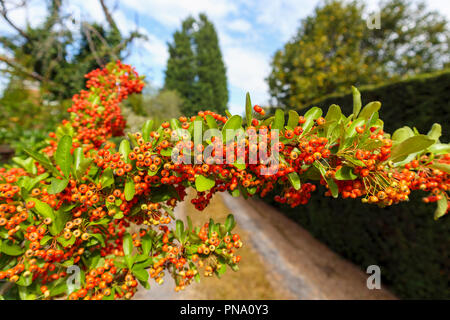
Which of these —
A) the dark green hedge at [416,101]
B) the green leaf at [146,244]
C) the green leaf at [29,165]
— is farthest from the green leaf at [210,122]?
the dark green hedge at [416,101]

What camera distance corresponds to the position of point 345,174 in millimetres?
1011

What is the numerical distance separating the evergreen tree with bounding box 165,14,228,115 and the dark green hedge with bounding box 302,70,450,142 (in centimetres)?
2414

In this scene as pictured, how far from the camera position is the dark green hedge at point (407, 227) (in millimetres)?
3221

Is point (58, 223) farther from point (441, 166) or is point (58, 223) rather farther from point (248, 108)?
point (441, 166)

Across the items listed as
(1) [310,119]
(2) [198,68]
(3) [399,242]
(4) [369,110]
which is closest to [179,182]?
(1) [310,119]

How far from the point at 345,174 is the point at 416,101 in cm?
383

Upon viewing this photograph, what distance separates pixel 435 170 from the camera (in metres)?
1.06

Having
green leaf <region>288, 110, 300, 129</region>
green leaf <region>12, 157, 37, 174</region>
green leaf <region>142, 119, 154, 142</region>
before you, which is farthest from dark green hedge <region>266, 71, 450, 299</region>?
green leaf <region>12, 157, 37, 174</region>

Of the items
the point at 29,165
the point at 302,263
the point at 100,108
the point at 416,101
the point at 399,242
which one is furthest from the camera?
the point at 302,263

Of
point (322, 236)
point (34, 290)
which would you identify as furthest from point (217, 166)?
point (322, 236)

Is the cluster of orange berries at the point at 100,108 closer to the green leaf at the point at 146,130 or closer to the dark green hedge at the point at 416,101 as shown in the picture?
the green leaf at the point at 146,130

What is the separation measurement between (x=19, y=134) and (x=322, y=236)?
7.21 metres

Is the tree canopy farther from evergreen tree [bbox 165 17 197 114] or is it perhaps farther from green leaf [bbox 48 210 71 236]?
evergreen tree [bbox 165 17 197 114]

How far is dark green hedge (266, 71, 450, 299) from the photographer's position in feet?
10.6
